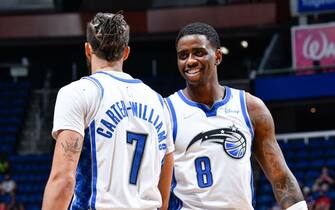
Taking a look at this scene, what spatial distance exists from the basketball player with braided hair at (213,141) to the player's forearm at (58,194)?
1618 mm

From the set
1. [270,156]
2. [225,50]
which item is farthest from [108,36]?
[225,50]

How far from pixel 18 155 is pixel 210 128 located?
17.9m

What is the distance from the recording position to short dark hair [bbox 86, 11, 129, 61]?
12.6 ft

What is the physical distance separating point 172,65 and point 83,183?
22.7 meters

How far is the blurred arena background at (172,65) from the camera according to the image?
68.7 feet

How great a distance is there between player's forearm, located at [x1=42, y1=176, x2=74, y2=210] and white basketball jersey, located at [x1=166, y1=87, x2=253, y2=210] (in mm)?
1610

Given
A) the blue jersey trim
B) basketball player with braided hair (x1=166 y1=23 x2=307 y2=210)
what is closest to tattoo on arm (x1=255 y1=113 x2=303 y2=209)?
basketball player with braided hair (x1=166 y1=23 x2=307 y2=210)

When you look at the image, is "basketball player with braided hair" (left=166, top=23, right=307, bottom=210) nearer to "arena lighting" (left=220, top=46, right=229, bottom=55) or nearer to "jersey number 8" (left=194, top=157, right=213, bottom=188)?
"jersey number 8" (left=194, top=157, right=213, bottom=188)

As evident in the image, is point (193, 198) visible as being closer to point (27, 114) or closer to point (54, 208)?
point (54, 208)

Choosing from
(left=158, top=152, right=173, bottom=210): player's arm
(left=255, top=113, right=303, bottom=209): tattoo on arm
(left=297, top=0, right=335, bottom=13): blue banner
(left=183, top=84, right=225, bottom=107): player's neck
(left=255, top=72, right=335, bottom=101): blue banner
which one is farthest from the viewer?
(left=297, top=0, right=335, bottom=13): blue banner

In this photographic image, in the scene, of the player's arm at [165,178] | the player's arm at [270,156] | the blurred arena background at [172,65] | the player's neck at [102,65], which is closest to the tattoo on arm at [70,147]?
the player's neck at [102,65]

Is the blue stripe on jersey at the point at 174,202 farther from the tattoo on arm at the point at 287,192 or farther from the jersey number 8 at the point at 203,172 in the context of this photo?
the tattoo on arm at the point at 287,192

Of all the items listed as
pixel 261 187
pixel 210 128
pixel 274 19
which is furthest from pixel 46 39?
pixel 210 128

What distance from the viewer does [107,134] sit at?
3.78m
